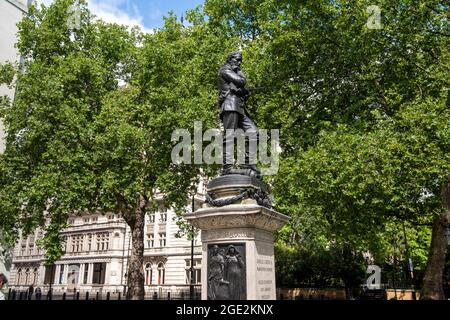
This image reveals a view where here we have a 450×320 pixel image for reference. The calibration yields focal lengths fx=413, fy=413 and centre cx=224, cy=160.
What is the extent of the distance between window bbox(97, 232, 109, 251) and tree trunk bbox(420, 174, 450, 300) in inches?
1812

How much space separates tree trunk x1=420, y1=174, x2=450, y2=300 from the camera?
16.5 meters

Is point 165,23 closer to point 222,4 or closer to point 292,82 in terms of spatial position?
point 222,4

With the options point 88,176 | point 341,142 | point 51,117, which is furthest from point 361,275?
point 51,117

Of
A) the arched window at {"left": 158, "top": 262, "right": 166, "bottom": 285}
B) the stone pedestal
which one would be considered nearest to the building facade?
the arched window at {"left": 158, "top": 262, "right": 166, "bottom": 285}

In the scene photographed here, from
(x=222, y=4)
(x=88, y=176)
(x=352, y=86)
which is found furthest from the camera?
(x=222, y=4)

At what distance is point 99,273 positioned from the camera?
5591 centimetres

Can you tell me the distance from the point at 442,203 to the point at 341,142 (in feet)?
15.3

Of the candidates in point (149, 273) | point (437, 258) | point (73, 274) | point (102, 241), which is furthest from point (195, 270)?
point (437, 258)

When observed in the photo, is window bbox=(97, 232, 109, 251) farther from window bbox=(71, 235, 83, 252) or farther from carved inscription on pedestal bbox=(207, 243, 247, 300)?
carved inscription on pedestal bbox=(207, 243, 247, 300)

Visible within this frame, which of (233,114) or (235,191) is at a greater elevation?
(233,114)

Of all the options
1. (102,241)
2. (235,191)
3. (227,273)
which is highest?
(102,241)

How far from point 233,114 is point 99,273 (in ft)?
170

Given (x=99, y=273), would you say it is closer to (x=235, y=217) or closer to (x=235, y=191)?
(x=235, y=191)
